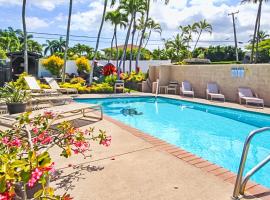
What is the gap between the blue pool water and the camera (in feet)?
20.6

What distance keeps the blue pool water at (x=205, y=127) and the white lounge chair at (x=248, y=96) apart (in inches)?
52.4

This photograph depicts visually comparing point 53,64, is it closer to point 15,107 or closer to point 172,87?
point 172,87

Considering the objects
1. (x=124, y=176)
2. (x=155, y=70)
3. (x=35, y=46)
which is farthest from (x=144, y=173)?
(x=35, y=46)

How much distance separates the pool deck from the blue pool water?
5.64ft

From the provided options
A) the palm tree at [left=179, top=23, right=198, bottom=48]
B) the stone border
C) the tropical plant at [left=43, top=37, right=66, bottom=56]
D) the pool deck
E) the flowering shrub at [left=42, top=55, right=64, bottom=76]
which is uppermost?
the palm tree at [left=179, top=23, right=198, bottom=48]

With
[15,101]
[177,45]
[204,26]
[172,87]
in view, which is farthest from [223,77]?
[204,26]

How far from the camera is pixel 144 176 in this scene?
3.69 m

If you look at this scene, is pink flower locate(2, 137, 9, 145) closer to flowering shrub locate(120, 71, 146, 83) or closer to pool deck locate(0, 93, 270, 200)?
pool deck locate(0, 93, 270, 200)

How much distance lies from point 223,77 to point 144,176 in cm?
1174

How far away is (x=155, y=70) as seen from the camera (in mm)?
18281

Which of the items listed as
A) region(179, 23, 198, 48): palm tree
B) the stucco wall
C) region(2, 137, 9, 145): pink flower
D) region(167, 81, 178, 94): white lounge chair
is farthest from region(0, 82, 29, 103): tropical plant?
region(179, 23, 198, 48): palm tree

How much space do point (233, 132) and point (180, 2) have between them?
16386 mm

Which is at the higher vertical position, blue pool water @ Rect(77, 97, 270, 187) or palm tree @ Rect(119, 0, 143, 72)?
palm tree @ Rect(119, 0, 143, 72)

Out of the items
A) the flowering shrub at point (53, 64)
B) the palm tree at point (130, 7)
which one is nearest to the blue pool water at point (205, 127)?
the flowering shrub at point (53, 64)
